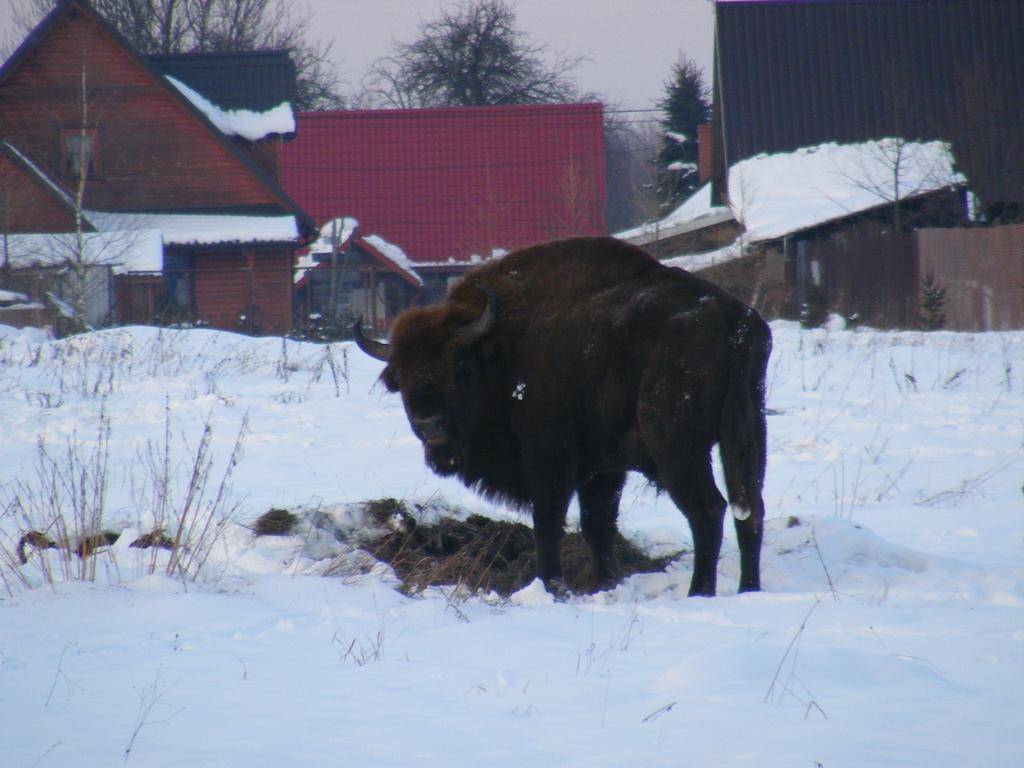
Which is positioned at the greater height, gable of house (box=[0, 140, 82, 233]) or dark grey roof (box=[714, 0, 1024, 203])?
dark grey roof (box=[714, 0, 1024, 203])

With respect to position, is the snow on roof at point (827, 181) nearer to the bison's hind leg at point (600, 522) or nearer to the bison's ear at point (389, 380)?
the bison's hind leg at point (600, 522)

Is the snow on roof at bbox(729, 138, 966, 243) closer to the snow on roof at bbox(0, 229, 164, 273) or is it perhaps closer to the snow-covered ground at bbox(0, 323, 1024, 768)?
the snow on roof at bbox(0, 229, 164, 273)

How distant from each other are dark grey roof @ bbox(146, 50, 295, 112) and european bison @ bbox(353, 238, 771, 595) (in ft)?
91.9

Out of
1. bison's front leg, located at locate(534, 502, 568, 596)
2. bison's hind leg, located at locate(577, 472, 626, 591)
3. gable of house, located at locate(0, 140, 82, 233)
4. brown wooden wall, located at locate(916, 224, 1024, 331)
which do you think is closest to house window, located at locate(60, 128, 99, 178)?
gable of house, located at locate(0, 140, 82, 233)

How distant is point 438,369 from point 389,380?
42 cm

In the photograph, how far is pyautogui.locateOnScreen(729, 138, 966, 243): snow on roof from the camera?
26.9m

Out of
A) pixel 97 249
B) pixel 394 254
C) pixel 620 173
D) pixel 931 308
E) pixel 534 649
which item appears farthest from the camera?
pixel 620 173

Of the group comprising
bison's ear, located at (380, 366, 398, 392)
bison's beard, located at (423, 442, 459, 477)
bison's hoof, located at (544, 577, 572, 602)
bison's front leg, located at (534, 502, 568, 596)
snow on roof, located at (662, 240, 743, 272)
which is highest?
snow on roof, located at (662, 240, 743, 272)

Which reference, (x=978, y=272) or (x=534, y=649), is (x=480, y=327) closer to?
(x=534, y=649)

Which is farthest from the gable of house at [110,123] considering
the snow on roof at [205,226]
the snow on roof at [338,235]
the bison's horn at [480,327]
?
the bison's horn at [480,327]

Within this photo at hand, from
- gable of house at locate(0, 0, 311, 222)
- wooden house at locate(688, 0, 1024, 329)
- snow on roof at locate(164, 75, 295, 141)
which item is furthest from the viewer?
snow on roof at locate(164, 75, 295, 141)

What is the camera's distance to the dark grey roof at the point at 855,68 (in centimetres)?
3092

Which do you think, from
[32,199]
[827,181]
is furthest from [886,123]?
[32,199]

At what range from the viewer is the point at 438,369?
613 cm
